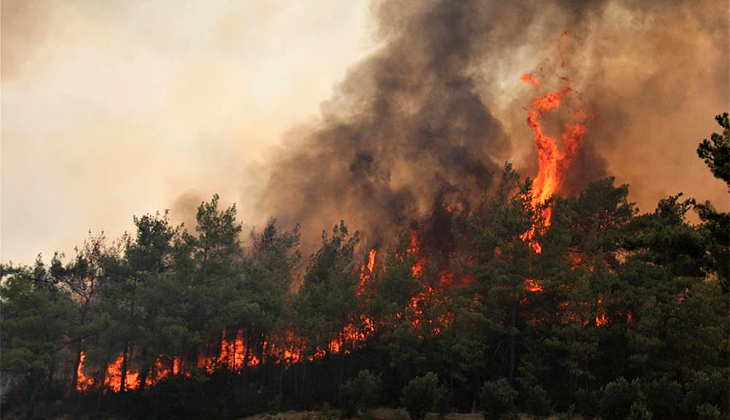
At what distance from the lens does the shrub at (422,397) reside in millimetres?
33469

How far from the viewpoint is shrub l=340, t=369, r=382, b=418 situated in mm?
36250

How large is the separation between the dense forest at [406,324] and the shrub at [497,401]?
0.33 ft

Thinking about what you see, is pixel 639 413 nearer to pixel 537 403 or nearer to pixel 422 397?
pixel 537 403

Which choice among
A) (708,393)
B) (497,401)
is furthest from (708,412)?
(497,401)

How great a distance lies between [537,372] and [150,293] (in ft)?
102

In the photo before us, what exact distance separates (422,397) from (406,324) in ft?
22.8

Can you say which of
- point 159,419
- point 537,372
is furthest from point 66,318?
point 537,372

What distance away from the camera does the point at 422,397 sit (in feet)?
111

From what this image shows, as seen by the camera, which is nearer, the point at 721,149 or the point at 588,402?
the point at 721,149

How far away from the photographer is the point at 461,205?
66.2 metres

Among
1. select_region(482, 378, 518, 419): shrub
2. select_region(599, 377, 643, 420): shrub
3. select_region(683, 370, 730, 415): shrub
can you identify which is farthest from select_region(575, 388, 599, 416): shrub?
select_region(683, 370, 730, 415): shrub

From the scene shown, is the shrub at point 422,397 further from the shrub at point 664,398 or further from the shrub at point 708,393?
the shrub at point 708,393

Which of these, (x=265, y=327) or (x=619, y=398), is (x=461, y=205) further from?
(x=619, y=398)

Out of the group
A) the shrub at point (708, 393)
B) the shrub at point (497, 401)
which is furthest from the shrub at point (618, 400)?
the shrub at point (497, 401)
